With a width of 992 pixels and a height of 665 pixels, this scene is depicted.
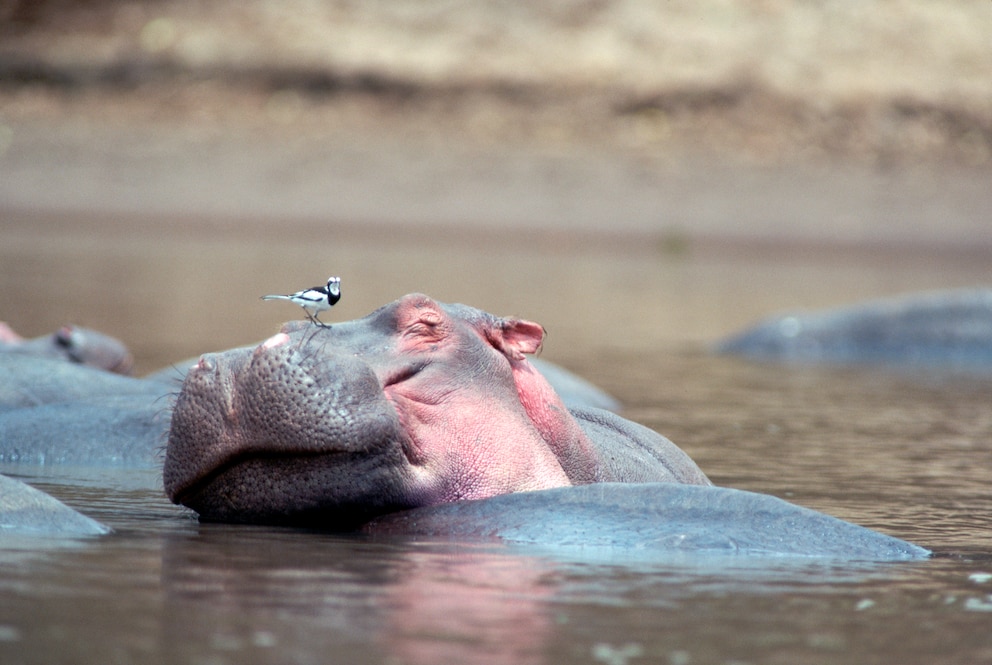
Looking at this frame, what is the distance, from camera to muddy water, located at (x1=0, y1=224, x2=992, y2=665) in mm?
3389

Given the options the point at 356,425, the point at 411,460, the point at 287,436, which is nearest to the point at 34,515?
the point at 287,436

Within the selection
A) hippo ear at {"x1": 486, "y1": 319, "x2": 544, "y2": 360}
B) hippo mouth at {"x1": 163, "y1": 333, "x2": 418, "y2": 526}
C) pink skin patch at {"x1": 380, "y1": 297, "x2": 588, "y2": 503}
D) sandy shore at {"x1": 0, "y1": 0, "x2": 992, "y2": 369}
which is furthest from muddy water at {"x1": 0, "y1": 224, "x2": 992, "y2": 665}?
sandy shore at {"x1": 0, "y1": 0, "x2": 992, "y2": 369}

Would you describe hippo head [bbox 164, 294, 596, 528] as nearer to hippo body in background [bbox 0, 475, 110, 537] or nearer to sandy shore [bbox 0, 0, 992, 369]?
hippo body in background [bbox 0, 475, 110, 537]

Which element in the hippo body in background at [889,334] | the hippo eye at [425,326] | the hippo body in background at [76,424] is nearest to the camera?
the hippo eye at [425,326]

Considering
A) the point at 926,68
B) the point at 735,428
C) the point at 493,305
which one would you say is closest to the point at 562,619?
the point at 735,428

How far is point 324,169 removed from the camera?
24.6 metres

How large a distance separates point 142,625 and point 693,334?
36.0 feet

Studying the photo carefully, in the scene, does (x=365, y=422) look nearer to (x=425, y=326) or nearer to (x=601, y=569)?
(x=425, y=326)

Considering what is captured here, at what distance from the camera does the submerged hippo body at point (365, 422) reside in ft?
14.5

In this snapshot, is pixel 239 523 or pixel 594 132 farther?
pixel 594 132

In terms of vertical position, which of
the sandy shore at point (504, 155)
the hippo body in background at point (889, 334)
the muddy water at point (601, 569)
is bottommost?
the muddy water at point (601, 569)

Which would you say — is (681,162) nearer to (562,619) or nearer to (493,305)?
(493,305)

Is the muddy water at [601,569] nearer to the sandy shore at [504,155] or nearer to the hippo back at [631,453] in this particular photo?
the hippo back at [631,453]

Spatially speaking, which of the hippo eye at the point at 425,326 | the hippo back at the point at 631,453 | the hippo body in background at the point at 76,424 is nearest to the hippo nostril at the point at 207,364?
the hippo eye at the point at 425,326
